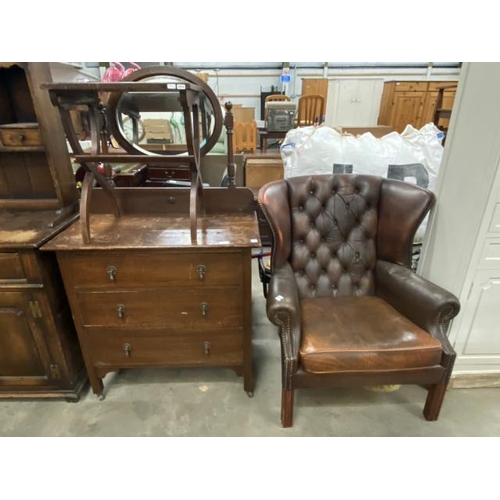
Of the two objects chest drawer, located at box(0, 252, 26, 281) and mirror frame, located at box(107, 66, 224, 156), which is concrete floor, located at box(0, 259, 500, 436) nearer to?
chest drawer, located at box(0, 252, 26, 281)

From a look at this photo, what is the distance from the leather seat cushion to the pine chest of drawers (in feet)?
1.09

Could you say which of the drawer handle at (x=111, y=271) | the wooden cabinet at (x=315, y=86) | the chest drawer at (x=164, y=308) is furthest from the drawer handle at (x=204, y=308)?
the wooden cabinet at (x=315, y=86)

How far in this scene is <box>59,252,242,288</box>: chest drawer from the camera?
1.31 meters

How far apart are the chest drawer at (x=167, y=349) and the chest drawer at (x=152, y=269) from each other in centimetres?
28

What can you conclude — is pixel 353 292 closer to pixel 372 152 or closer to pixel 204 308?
pixel 204 308

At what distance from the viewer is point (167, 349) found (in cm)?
150

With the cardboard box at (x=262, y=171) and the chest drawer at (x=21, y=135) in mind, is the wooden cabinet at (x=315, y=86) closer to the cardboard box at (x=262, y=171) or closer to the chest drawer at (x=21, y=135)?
the cardboard box at (x=262, y=171)

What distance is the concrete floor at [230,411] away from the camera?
1429 millimetres

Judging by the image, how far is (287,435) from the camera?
140 centimetres

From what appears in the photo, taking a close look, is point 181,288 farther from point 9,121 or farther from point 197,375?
point 9,121

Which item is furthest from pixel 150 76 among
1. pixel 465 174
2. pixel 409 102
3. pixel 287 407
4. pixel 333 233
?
pixel 409 102

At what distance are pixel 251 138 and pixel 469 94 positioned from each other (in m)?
3.03
